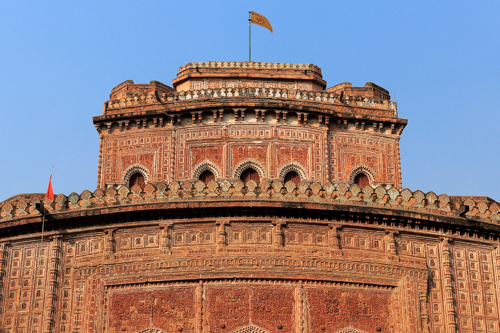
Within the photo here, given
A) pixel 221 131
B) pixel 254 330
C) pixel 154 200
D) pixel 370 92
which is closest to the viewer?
pixel 254 330

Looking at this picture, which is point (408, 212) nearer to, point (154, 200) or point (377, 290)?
point (377, 290)

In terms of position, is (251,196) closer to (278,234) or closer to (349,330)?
(278,234)

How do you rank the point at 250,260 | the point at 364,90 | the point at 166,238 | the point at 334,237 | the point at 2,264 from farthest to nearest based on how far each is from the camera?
the point at 364,90
the point at 2,264
the point at 334,237
the point at 166,238
the point at 250,260

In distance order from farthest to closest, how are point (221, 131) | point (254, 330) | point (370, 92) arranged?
point (370, 92) → point (221, 131) → point (254, 330)

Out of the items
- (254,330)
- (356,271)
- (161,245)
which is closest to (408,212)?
(356,271)

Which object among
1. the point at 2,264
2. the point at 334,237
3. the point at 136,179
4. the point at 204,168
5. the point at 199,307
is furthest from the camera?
the point at 136,179

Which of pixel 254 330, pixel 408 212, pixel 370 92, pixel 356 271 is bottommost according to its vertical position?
pixel 254 330

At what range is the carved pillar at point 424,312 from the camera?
65.7ft

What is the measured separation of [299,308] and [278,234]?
6.16 ft

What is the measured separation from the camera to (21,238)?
21.1 m

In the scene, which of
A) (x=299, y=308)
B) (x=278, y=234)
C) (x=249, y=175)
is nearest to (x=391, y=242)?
(x=278, y=234)

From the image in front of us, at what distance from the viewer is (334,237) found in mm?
20266

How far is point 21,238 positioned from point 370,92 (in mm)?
13848

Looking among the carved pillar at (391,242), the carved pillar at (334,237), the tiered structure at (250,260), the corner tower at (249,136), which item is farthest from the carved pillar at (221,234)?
the corner tower at (249,136)
